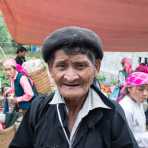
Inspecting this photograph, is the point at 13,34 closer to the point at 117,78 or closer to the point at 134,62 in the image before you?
the point at 117,78

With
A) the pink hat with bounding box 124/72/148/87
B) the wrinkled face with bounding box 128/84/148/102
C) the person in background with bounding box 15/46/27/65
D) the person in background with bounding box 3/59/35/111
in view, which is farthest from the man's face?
the person in background with bounding box 15/46/27/65

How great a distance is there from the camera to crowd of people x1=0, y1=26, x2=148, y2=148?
1.51 m

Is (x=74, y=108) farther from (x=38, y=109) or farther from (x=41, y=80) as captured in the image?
(x=41, y=80)

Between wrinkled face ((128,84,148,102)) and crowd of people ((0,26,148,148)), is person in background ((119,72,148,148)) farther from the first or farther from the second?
crowd of people ((0,26,148,148))

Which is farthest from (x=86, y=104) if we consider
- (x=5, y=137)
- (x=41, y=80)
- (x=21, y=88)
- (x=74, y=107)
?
(x=41, y=80)

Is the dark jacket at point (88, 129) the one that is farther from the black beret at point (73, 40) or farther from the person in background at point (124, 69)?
the person in background at point (124, 69)

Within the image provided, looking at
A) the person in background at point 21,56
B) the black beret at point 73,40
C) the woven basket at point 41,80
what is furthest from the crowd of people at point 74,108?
the person in background at point 21,56

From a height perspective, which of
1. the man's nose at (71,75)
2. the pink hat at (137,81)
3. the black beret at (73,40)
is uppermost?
the black beret at (73,40)

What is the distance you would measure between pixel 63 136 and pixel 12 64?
4772mm

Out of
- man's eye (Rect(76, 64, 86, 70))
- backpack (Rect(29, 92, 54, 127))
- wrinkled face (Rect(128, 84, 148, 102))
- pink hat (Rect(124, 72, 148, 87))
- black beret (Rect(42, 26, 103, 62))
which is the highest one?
black beret (Rect(42, 26, 103, 62))

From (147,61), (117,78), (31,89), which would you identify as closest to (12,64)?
(31,89)

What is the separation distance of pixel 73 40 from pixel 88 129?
0.30 m

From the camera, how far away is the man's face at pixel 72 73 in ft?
4.91

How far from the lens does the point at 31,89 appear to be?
19.6ft
